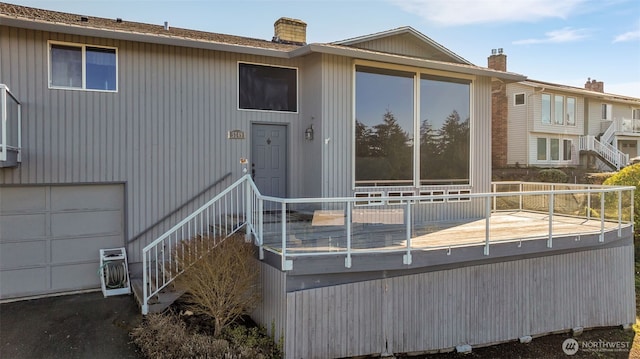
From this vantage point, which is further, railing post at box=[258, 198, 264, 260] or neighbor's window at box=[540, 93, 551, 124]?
neighbor's window at box=[540, 93, 551, 124]

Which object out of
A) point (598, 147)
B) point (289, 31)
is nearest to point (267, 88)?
point (289, 31)

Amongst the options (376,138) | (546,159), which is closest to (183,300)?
(376,138)

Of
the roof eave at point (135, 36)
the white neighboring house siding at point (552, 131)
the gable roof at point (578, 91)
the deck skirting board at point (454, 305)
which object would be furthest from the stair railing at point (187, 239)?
the white neighboring house siding at point (552, 131)

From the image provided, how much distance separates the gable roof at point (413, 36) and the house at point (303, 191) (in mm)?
38

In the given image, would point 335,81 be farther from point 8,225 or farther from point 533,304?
point 8,225

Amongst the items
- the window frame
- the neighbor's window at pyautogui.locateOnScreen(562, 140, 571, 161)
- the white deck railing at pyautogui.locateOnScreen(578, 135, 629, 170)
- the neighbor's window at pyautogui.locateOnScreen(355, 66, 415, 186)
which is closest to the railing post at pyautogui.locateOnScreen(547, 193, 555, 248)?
the neighbor's window at pyautogui.locateOnScreen(355, 66, 415, 186)

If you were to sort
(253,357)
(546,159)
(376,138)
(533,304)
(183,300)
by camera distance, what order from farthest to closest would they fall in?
(546,159), (376,138), (533,304), (183,300), (253,357)

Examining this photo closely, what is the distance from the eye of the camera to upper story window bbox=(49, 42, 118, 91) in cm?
714

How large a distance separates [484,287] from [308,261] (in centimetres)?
348

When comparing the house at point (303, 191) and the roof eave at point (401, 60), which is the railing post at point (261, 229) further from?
the roof eave at point (401, 60)

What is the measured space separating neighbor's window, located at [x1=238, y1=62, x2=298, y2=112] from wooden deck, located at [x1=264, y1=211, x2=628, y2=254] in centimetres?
341

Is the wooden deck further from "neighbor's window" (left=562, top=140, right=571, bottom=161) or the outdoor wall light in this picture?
→ "neighbor's window" (left=562, top=140, right=571, bottom=161)

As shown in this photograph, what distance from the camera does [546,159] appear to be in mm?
22250

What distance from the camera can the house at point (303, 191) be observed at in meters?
6.02
